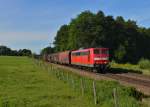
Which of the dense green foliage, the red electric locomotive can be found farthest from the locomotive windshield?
the dense green foliage

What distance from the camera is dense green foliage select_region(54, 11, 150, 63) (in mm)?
110938

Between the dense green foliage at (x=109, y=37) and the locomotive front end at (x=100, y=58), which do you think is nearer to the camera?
the locomotive front end at (x=100, y=58)

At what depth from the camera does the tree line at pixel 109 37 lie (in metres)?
111

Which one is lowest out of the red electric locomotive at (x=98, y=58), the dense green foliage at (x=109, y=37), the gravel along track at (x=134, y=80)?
the gravel along track at (x=134, y=80)

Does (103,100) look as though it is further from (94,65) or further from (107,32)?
(107,32)

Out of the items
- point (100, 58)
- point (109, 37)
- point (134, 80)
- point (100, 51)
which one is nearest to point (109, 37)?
point (109, 37)

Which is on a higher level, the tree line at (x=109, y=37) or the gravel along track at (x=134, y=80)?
the tree line at (x=109, y=37)

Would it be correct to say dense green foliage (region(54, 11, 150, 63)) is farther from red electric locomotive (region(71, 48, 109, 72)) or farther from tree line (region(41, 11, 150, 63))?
red electric locomotive (region(71, 48, 109, 72))

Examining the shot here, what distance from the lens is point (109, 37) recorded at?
113438 millimetres

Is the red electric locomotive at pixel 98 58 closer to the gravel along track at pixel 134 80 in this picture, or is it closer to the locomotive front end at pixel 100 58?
the locomotive front end at pixel 100 58

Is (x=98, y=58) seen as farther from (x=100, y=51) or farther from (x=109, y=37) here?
(x=109, y=37)

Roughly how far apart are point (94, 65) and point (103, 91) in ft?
95.7

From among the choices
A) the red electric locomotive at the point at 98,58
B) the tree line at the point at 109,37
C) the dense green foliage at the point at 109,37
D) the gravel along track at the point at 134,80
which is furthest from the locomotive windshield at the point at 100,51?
the tree line at the point at 109,37

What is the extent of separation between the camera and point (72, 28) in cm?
12306
